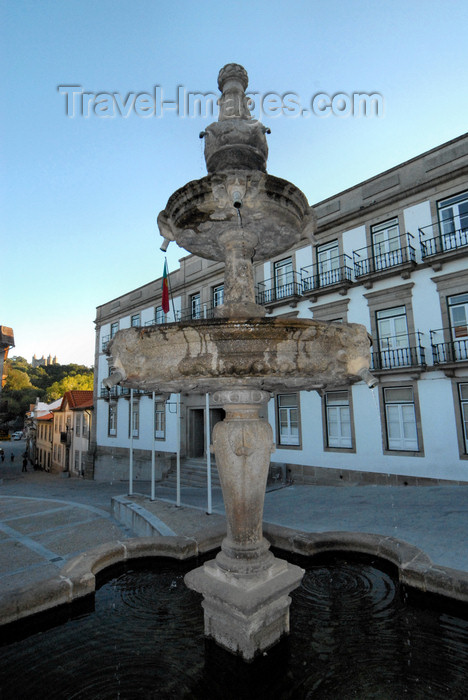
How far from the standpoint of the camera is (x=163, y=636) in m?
2.89

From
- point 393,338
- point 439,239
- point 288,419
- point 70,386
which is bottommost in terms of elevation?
point 288,419

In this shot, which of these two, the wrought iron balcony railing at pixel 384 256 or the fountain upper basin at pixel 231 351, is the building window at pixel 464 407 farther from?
the fountain upper basin at pixel 231 351

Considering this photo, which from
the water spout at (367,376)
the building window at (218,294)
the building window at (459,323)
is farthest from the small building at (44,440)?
the water spout at (367,376)

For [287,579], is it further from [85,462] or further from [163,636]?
[85,462]

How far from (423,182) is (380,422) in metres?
8.38

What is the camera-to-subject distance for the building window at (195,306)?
20.5 metres

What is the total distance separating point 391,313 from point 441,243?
2.71 metres

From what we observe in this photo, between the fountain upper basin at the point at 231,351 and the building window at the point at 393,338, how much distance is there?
11283 mm

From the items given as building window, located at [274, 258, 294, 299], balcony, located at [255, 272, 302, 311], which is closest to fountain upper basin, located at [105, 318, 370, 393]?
balcony, located at [255, 272, 302, 311]

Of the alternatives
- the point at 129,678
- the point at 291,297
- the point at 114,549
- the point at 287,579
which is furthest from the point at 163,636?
the point at 291,297

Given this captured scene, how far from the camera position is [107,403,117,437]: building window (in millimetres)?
24875

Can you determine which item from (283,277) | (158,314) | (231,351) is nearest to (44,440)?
(158,314)

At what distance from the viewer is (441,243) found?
39.4ft

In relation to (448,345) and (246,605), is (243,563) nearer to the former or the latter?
(246,605)
